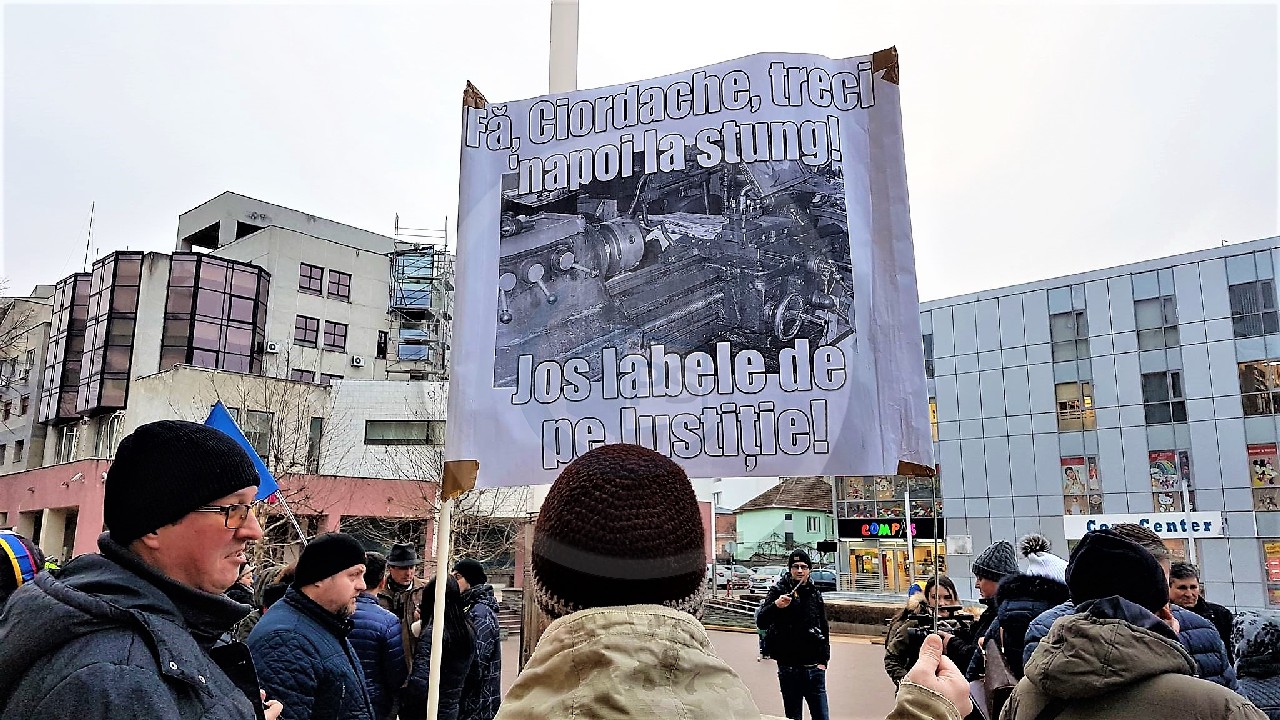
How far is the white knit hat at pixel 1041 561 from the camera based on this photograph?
177 inches

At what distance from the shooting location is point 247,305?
38.2 metres

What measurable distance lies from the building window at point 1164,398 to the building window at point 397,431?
94.0 feet

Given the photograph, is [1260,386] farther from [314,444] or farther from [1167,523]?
[314,444]

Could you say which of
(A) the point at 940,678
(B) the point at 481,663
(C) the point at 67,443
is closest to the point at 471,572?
(B) the point at 481,663

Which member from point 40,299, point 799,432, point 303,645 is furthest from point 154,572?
point 40,299

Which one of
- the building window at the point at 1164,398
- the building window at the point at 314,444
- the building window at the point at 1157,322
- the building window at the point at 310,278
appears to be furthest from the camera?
the building window at the point at 310,278

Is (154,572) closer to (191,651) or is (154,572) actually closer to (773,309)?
(191,651)

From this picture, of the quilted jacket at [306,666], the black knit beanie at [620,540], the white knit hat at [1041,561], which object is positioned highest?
the black knit beanie at [620,540]

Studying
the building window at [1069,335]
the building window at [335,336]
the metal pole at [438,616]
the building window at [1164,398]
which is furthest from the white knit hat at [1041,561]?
the building window at [335,336]

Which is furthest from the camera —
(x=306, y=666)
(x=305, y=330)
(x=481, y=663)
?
(x=305, y=330)

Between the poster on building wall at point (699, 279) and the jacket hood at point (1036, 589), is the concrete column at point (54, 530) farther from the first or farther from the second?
the jacket hood at point (1036, 589)

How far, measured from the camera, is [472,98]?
3.90 metres

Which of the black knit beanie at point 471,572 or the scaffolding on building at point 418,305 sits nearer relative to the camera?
the black knit beanie at point 471,572

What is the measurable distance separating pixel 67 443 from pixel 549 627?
44.7 m
